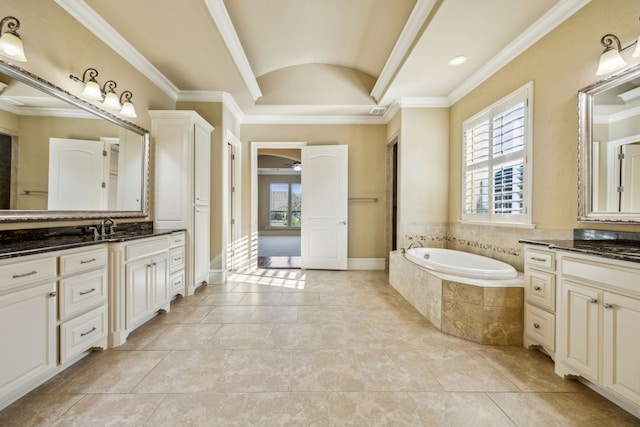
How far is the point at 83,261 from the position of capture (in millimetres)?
1756

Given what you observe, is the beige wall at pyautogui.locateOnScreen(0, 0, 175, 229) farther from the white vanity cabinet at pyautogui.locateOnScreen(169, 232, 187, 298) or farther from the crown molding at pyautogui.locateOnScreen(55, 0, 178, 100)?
the white vanity cabinet at pyautogui.locateOnScreen(169, 232, 187, 298)

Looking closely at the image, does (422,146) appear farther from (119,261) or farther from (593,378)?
(119,261)

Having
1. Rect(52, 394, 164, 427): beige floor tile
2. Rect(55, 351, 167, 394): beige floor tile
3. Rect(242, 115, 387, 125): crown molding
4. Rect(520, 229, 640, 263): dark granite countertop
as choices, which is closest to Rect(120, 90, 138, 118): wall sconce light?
Rect(242, 115, 387, 125): crown molding

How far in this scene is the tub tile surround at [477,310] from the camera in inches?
82.0

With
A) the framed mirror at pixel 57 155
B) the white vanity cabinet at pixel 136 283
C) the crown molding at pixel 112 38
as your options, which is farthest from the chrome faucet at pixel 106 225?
the crown molding at pixel 112 38

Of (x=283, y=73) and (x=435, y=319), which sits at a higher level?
(x=283, y=73)

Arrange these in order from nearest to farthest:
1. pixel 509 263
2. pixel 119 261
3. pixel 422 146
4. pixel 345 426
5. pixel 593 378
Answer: pixel 345 426
pixel 593 378
pixel 119 261
pixel 509 263
pixel 422 146

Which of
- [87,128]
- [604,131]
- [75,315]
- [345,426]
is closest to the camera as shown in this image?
[345,426]

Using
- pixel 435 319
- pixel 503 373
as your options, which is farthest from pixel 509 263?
pixel 503 373

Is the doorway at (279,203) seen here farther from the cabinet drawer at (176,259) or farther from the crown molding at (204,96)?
the cabinet drawer at (176,259)

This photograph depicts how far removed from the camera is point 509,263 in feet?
8.61

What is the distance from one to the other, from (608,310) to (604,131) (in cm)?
127

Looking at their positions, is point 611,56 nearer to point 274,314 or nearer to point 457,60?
point 457,60

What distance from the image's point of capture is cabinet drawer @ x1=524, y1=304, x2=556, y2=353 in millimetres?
1804
